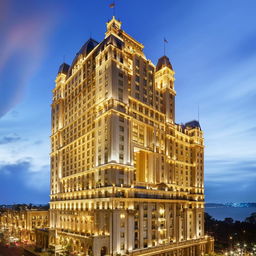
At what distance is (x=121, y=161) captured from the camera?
85.5 metres

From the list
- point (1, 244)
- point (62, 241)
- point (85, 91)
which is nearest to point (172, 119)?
point (85, 91)

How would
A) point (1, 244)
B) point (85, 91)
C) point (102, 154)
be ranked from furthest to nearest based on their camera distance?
point (1, 244) < point (85, 91) < point (102, 154)

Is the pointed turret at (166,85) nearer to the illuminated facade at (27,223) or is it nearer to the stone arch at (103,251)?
the stone arch at (103,251)

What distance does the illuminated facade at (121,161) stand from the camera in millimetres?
83438

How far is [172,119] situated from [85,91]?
36.7 metres

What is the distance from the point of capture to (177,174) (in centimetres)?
11769

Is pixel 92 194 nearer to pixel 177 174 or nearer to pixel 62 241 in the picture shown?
pixel 62 241

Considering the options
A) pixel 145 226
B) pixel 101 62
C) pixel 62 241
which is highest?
pixel 101 62

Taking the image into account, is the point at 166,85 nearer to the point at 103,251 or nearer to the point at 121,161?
the point at 121,161

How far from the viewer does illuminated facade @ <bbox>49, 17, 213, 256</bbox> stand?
83438 mm

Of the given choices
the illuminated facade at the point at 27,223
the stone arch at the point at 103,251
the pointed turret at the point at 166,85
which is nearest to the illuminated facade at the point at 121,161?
the pointed turret at the point at 166,85

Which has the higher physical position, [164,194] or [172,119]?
[172,119]

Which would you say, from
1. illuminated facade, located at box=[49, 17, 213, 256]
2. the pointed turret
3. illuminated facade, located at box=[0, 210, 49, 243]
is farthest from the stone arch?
illuminated facade, located at box=[0, 210, 49, 243]

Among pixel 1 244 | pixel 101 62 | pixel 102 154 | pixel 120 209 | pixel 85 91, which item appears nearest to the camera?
pixel 120 209
